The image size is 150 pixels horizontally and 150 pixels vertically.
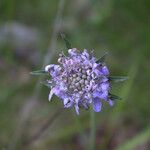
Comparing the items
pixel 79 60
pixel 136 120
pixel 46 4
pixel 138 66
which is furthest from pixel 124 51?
pixel 79 60

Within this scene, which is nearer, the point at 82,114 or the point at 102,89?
the point at 102,89

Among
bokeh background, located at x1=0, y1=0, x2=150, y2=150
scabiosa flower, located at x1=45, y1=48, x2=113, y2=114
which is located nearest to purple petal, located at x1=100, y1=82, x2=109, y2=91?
scabiosa flower, located at x1=45, y1=48, x2=113, y2=114

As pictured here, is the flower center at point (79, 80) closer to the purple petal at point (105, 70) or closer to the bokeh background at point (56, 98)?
the purple petal at point (105, 70)

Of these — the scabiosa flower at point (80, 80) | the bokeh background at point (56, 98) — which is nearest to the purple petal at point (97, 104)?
the scabiosa flower at point (80, 80)

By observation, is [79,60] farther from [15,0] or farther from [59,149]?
[15,0]

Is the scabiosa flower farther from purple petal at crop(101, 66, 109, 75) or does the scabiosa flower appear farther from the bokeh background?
the bokeh background

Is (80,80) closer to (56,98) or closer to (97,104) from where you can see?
(97,104)

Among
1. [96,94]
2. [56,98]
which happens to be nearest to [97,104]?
[96,94]
